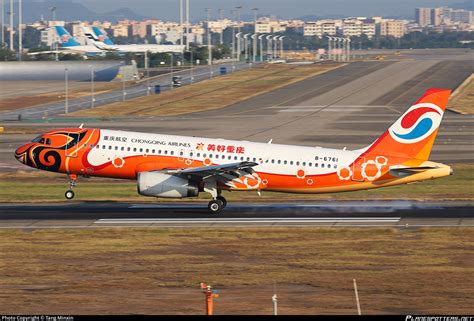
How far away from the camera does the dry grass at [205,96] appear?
133 meters

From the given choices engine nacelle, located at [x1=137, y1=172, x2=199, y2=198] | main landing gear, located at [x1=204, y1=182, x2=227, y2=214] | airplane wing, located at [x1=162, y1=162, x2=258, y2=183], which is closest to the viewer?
engine nacelle, located at [x1=137, y1=172, x2=199, y2=198]

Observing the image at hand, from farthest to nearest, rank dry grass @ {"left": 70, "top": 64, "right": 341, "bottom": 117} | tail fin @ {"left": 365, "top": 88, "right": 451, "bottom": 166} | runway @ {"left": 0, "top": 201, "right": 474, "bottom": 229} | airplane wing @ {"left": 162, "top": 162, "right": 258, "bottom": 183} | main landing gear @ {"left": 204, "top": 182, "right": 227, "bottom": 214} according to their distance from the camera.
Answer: dry grass @ {"left": 70, "top": 64, "right": 341, "bottom": 117} < main landing gear @ {"left": 204, "top": 182, "right": 227, "bottom": 214} < tail fin @ {"left": 365, "top": 88, "right": 451, "bottom": 166} < airplane wing @ {"left": 162, "top": 162, "right": 258, "bottom": 183} < runway @ {"left": 0, "top": 201, "right": 474, "bottom": 229}

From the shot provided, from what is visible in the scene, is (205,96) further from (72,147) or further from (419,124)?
(419,124)

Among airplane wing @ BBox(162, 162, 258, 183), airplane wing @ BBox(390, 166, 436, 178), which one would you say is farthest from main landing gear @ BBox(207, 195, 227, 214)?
airplane wing @ BBox(390, 166, 436, 178)

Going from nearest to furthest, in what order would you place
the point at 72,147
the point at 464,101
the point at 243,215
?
the point at 243,215 → the point at 72,147 → the point at 464,101

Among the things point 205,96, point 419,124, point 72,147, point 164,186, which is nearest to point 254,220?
point 164,186

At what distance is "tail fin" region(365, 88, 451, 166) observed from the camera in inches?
2077

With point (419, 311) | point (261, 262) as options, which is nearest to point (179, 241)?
point (261, 262)

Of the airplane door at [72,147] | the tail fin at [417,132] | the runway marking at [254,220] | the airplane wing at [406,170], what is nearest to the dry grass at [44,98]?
the airplane door at [72,147]

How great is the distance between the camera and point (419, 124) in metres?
52.8

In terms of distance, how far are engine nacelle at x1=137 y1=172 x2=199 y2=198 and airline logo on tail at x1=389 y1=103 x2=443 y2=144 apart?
11380mm

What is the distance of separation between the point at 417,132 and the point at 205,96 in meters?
100

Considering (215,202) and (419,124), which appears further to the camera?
(215,202)

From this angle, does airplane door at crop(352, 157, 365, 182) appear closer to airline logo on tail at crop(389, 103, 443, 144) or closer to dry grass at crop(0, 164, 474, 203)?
airline logo on tail at crop(389, 103, 443, 144)
